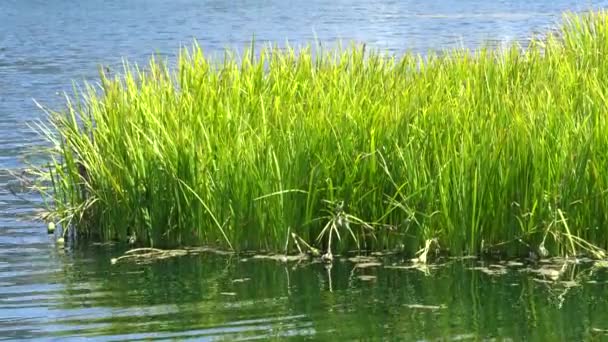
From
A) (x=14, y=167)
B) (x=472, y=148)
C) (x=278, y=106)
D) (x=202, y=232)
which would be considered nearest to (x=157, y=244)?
(x=202, y=232)

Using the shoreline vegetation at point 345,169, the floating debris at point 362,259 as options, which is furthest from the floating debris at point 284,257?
the floating debris at point 362,259

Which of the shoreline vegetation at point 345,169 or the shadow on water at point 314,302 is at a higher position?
the shoreline vegetation at point 345,169

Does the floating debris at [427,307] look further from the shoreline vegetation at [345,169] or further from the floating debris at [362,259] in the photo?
the floating debris at [362,259]

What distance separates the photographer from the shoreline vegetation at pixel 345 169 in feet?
22.7

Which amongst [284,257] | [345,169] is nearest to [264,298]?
[284,257]

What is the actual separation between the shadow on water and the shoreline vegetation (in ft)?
0.78

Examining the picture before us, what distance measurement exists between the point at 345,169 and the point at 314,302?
3.49ft

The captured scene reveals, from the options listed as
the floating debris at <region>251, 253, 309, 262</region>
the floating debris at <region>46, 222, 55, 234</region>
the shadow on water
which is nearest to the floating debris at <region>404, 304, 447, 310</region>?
the shadow on water

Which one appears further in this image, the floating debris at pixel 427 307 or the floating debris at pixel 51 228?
the floating debris at pixel 51 228

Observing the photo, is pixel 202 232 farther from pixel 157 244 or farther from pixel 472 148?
pixel 472 148

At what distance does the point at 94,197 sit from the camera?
26.1 ft

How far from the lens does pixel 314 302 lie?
6312mm

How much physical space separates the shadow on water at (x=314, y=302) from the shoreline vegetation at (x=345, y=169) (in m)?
0.24

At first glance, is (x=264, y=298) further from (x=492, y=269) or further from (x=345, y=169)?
(x=492, y=269)
